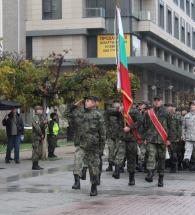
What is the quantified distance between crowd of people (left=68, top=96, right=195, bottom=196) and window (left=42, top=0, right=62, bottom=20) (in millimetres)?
33363

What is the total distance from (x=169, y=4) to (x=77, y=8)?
13643 mm

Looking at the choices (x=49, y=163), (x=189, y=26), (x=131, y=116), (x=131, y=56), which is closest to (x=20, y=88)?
(x=49, y=163)

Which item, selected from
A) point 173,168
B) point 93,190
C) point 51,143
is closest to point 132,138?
point 93,190

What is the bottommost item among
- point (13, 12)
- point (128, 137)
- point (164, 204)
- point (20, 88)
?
point (164, 204)

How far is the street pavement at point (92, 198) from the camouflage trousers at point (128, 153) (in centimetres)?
48

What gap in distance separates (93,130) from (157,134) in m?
2.07

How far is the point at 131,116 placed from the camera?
14.2 metres

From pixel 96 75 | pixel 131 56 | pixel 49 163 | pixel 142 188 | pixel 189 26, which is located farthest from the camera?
pixel 189 26

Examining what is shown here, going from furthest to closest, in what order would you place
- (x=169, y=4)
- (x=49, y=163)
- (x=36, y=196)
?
(x=169, y=4) < (x=49, y=163) < (x=36, y=196)

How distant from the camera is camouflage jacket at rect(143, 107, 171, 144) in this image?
13.8m

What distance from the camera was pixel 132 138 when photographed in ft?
46.1

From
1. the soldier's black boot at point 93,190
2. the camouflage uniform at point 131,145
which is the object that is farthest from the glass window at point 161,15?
the soldier's black boot at point 93,190

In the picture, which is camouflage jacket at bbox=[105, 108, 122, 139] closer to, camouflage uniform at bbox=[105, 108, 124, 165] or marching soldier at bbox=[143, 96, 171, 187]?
camouflage uniform at bbox=[105, 108, 124, 165]

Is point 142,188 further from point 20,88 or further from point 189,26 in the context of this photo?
point 189,26
